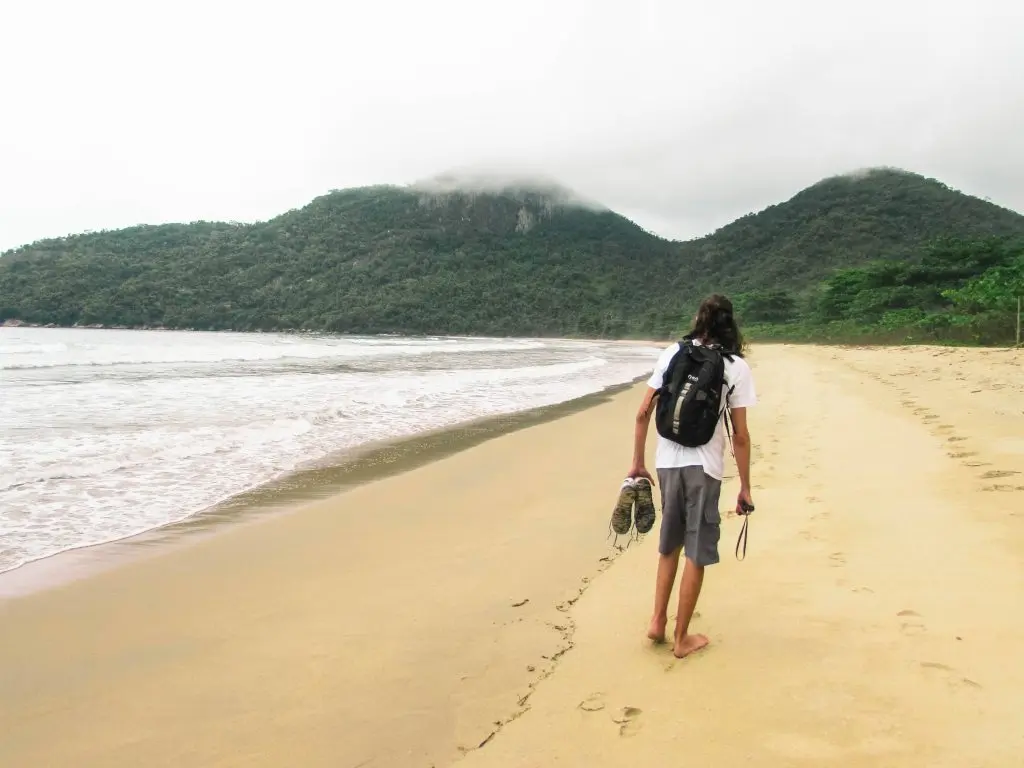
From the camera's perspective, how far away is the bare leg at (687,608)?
116 inches

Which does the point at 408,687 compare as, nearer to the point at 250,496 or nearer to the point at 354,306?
the point at 250,496

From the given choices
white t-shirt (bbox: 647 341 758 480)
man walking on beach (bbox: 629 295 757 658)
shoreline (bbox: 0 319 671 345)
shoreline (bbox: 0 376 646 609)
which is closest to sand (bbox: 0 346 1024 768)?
shoreline (bbox: 0 376 646 609)

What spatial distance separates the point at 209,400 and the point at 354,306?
9112cm

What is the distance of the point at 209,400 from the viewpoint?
14703 millimetres

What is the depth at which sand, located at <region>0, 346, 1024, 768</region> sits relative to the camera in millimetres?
2361

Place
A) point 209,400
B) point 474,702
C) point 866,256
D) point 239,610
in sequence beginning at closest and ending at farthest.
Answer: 1. point 474,702
2. point 239,610
3. point 209,400
4. point 866,256

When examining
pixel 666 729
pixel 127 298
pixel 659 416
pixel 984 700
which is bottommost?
pixel 666 729

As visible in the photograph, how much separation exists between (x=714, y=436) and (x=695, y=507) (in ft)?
1.11

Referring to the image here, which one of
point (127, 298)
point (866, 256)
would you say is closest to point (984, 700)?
point (866, 256)

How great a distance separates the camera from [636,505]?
316cm

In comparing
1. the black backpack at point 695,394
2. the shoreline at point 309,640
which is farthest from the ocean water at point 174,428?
the black backpack at point 695,394

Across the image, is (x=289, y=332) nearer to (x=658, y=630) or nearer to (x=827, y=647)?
(x=658, y=630)

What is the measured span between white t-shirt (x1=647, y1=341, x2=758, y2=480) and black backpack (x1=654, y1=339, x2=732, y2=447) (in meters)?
0.04

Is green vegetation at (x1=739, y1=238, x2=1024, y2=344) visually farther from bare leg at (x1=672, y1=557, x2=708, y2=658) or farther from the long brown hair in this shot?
bare leg at (x1=672, y1=557, x2=708, y2=658)
